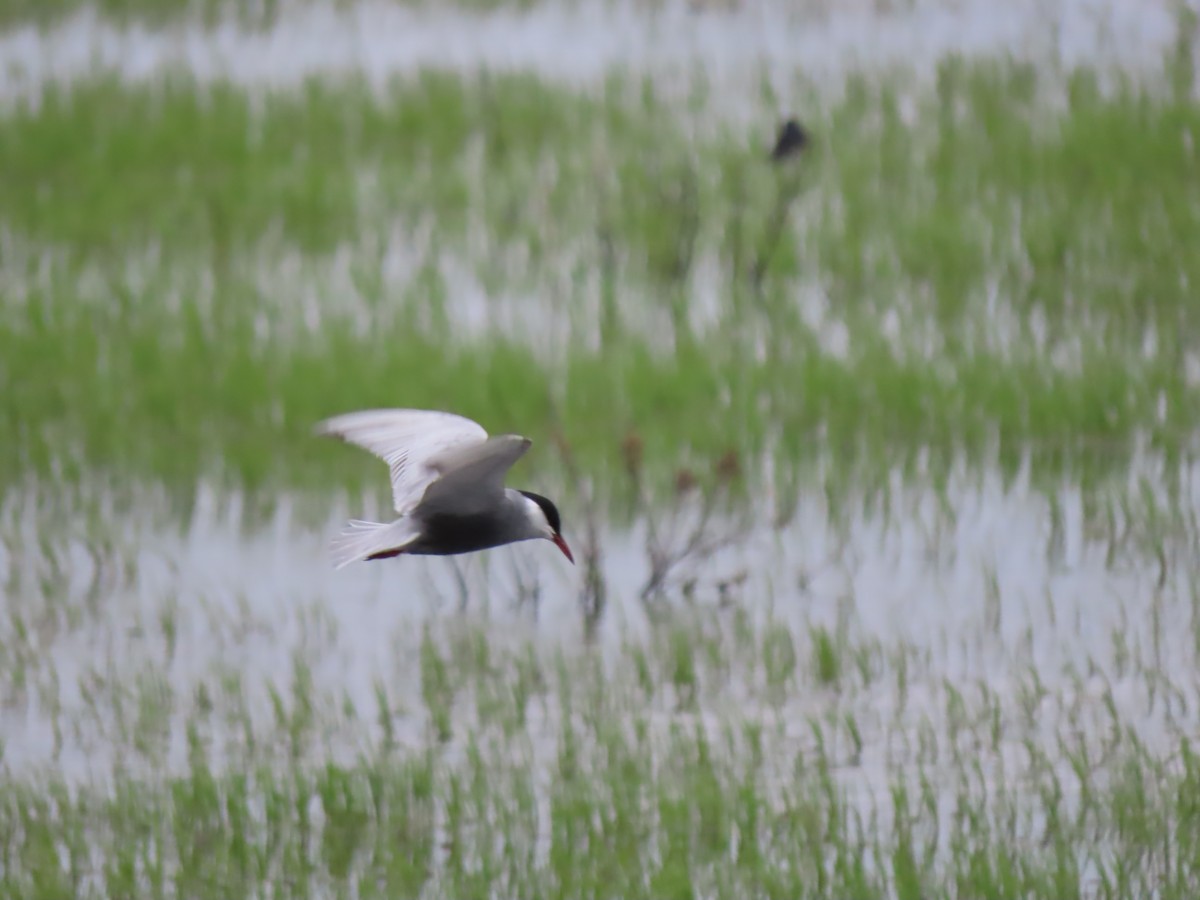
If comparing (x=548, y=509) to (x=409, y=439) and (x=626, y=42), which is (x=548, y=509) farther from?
(x=626, y=42)

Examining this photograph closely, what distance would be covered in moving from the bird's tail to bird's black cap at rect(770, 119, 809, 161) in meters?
4.63

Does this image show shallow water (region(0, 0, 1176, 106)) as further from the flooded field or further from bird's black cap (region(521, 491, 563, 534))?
bird's black cap (region(521, 491, 563, 534))

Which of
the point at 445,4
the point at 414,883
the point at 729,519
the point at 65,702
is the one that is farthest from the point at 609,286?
the point at 445,4

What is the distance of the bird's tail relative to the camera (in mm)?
4195

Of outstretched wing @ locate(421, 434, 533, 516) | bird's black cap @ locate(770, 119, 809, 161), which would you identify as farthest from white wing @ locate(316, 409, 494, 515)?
bird's black cap @ locate(770, 119, 809, 161)

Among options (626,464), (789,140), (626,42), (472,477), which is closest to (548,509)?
(472,477)

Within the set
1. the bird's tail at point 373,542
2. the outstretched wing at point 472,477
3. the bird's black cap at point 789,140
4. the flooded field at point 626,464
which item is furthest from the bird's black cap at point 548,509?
the bird's black cap at point 789,140

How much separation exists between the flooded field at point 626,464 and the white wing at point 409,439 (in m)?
0.79

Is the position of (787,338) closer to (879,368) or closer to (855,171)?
(879,368)

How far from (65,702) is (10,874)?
104 cm

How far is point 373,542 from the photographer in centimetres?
432

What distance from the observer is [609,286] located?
27.4ft

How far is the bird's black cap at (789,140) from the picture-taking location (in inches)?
343

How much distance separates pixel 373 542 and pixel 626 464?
2.47 metres
